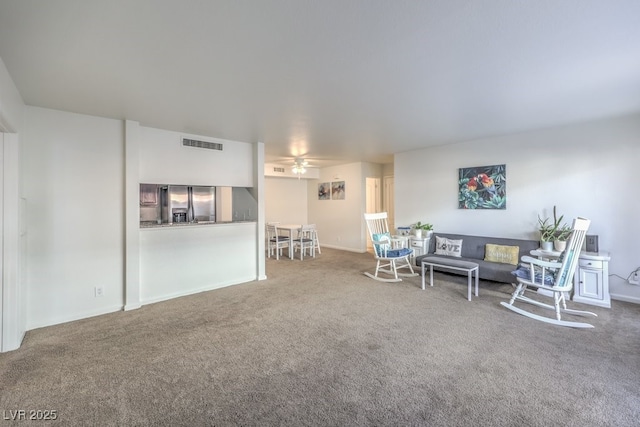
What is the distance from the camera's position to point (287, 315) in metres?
3.25

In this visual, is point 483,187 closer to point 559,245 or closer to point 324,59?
point 559,245

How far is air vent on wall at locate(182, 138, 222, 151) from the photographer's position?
416 centimetres

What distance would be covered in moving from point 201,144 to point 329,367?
11.8ft

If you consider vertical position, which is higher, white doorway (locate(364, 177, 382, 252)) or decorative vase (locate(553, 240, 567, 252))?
white doorway (locate(364, 177, 382, 252))

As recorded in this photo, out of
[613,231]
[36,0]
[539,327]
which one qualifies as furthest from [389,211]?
[36,0]

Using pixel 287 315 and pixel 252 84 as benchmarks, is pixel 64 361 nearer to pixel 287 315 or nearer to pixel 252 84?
pixel 287 315

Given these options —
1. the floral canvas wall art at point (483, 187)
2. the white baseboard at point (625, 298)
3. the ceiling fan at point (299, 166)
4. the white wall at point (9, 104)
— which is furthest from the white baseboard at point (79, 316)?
the white baseboard at point (625, 298)

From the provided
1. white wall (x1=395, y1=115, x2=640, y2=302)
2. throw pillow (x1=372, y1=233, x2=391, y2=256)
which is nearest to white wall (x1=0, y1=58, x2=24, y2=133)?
throw pillow (x1=372, y1=233, x2=391, y2=256)

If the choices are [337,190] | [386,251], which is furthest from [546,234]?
[337,190]

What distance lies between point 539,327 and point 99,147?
5222 millimetres

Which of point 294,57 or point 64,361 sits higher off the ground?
point 294,57

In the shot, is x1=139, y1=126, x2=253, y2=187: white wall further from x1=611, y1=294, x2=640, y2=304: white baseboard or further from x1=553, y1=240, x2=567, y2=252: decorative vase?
x1=611, y1=294, x2=640, y2=304: white baseboard

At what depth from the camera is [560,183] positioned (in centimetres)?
406

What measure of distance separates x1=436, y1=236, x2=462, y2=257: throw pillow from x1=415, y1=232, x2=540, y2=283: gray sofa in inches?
2.8
